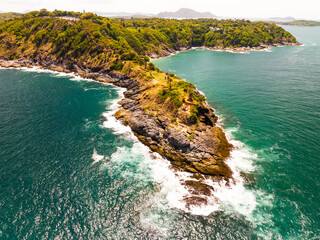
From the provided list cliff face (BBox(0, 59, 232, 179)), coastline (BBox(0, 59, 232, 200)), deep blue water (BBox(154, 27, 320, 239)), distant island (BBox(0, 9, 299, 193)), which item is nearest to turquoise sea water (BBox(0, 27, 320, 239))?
deep blue water (BBox(154, 27, 320, 239))

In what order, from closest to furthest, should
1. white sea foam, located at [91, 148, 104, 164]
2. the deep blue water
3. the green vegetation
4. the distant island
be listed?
the deep blue water → white sea foam, located at [91, 148, 104, 164] → the distant island → the green vegetation

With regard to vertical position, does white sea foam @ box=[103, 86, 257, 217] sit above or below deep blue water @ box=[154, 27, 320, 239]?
below

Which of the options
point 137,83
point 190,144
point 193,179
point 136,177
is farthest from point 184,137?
point 137,83

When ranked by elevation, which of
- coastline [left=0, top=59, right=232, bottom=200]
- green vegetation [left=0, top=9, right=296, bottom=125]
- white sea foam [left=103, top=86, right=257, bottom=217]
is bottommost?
white sea foam [left=103, top=86, right=257, bottom=217]

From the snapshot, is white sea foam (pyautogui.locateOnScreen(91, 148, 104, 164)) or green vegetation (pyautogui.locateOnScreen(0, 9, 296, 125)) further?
green vegetation (pyautogui.locateOnScreen(0, 9, 296, 125))

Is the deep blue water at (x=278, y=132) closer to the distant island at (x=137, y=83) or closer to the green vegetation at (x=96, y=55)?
the distant island at (x=137, y=83)

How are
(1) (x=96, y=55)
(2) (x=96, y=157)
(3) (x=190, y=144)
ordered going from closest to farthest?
(2) (x=96, y=157) → (3) (x=190, y=144) → (1) (x=96, y=55)

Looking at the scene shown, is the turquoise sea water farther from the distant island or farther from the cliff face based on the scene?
the distant island

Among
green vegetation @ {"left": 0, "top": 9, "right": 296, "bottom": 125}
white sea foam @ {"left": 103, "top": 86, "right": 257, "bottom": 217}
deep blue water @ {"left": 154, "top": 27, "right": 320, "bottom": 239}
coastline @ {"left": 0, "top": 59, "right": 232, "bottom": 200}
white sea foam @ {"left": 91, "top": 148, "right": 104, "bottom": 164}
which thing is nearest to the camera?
deep blue water @ {"left": 154, "top": 27, "right": 320, "bottom": 239}

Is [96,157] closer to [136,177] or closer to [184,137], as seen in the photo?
[136,177]
